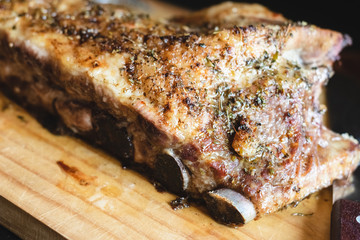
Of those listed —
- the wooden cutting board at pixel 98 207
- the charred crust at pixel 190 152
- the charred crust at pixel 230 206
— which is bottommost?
the wooden cutting board at pixel 98 207

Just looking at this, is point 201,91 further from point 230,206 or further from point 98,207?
point 98,207

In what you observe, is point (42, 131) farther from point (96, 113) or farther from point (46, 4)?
point (46, 4)

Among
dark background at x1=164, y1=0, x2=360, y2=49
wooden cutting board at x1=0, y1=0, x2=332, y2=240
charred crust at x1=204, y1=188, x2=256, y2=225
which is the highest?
dark background at x1=164, y1=0, x2=360, y2=49

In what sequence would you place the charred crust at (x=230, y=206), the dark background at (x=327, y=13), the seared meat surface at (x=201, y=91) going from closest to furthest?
1. the charred crust at (x=230, y=206)
2. the seared meat surface at (x=201, y=91)
3. the dark background at (x=327, y=13)

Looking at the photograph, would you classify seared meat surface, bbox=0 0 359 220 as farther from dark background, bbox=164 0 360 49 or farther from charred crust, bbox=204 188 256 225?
dark background, bbox=164 0 360 49

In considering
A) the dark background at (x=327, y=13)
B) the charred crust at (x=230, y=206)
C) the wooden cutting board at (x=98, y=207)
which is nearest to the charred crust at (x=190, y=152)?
the charred crust at (x=230, y=206)

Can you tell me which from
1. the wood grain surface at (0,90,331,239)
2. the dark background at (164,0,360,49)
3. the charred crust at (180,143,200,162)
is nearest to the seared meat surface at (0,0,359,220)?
the charred crust at (180,143,200,162)

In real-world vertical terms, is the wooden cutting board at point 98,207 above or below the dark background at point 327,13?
below

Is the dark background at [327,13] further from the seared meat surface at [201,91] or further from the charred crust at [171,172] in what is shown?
the charred crust at [171,172]
